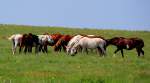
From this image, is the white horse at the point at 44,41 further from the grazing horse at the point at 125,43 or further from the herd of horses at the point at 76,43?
the grazing horse at the point at 125,43

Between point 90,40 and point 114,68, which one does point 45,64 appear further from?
point 90,40

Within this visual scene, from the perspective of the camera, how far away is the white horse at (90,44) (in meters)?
31.9

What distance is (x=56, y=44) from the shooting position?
35750mm

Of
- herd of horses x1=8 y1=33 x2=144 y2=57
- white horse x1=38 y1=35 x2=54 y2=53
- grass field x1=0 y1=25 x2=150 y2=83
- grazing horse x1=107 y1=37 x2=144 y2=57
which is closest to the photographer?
grass field x1=0 y1=25 x2=150 y2=83

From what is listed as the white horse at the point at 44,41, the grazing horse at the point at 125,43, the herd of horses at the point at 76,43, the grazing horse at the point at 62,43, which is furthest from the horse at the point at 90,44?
the grazing horse at the point at 62,43

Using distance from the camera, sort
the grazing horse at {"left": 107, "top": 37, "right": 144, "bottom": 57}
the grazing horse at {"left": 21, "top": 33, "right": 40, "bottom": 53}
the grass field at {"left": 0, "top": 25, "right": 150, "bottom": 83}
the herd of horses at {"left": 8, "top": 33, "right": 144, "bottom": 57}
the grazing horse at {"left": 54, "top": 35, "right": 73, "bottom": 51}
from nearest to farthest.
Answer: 1. the grass field at {"left": 0, "top": 25, "right": 150, "bottom": 83}
2. the herd of horses at {"left": 8, "top": 33, "right": 144, "bottom": 57}
3. the grazing horse at {"left": 21, "top": 33, "right": 40, "bottom": 53}
4. the grazing horse at {"left": 107, "top": 37, "right": 144, "bottom": 57}
5. the grazing horse at {"left": 54, "top": 35, "right": 73, "bottom": 51}

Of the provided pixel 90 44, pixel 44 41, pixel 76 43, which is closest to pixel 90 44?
pixel 90 44

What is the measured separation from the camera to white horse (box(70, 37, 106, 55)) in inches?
1257

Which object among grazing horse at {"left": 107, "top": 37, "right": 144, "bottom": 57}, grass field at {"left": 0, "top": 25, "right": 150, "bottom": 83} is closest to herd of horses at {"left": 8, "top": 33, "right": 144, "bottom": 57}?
grazing horse at {"left": 107, "top": 37, "right": 144, "bottom": 57}

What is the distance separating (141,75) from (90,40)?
10.8m

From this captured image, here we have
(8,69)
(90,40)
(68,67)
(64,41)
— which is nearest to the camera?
(8,69)

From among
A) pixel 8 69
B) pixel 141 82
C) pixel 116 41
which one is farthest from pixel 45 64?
pixel 116 41

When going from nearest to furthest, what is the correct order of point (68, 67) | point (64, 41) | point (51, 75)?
point (51, 75) < point (68, 67) < point (64, 41)

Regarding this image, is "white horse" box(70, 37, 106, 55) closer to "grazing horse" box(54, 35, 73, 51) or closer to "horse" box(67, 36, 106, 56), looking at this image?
"horse" box(67, 36, 106, 56)
